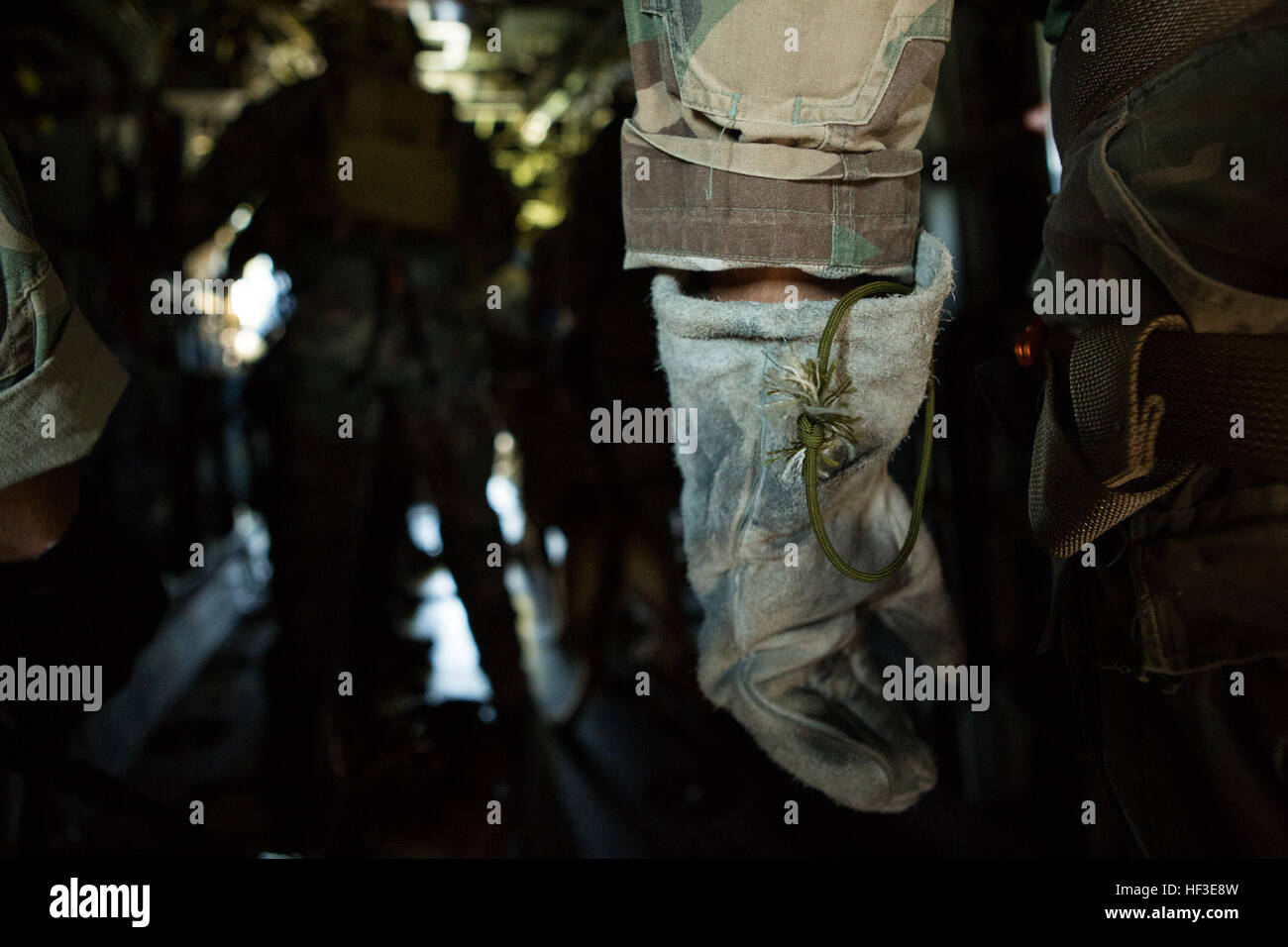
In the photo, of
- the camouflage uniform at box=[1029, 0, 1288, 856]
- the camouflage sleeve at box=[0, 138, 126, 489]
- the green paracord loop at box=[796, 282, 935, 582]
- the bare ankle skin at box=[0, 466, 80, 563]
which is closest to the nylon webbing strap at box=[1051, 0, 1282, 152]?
the camouflage uniform at box=[1029, 0, 1288, 856]

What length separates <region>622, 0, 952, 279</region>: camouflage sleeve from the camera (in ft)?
2.45

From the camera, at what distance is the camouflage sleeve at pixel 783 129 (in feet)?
2.45

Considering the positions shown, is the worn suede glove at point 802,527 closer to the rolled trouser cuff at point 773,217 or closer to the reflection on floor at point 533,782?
the rolled trouser cuff at point 773,217

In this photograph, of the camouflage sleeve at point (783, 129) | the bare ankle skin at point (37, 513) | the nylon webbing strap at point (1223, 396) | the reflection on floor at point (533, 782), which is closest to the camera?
the nylon webbing strap at point (1223, 396)

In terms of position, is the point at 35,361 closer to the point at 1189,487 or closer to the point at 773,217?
the point at 773,217

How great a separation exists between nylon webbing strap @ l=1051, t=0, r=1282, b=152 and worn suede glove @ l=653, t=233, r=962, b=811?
0.22m

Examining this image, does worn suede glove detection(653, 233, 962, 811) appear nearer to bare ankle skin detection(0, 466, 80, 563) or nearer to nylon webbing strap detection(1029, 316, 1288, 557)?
nylon webbing strap detection(1029, 316, 1288, 557)

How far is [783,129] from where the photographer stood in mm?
758

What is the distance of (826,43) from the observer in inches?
29.3

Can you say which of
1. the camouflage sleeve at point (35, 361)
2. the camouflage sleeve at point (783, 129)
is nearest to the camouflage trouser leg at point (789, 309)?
the camouflage sleeve at point (783, 129)

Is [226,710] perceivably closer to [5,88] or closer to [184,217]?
[184,217]

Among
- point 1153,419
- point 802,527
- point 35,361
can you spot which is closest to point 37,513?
point 35,361

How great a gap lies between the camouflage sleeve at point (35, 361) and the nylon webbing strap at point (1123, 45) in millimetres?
1058
